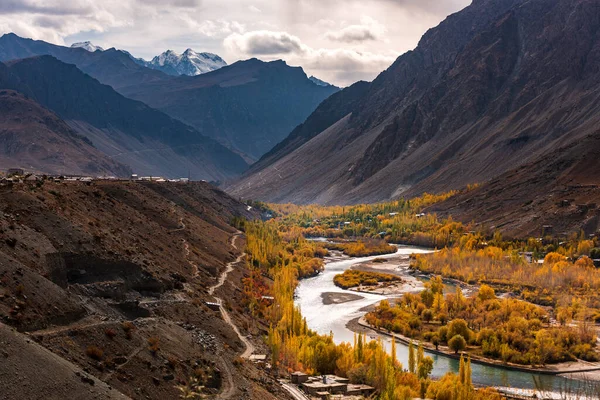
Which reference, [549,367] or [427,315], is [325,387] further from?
[427,315]

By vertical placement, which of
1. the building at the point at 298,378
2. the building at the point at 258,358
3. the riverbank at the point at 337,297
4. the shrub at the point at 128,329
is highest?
the shrub at the point at 128,329

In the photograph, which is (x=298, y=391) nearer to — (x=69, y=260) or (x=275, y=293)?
(x=69, y=260)

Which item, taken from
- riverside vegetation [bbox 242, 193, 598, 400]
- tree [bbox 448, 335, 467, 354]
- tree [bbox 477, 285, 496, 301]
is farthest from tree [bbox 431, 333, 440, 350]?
tree [bbox 477, 285, 496, 301]

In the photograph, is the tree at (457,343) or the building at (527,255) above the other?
the building at (527,255)

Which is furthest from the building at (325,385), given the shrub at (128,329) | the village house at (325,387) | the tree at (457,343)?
the tree at (457,343)

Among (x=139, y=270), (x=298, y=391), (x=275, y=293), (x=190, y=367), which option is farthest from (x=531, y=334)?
(x=190, y=367)

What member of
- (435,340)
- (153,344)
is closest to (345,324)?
(435,340)

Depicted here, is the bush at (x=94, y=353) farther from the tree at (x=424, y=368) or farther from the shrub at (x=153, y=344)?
the tree at (x=424, y=368)
